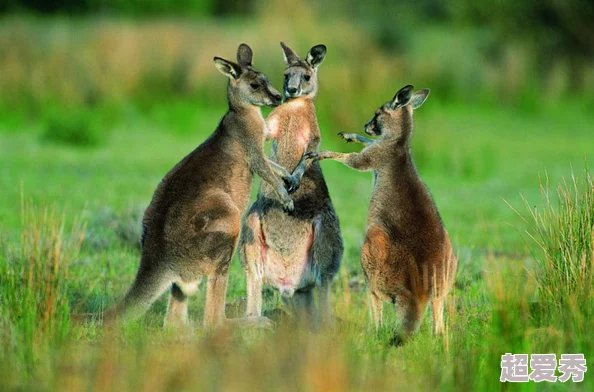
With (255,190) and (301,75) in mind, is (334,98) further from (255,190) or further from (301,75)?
(301,75)

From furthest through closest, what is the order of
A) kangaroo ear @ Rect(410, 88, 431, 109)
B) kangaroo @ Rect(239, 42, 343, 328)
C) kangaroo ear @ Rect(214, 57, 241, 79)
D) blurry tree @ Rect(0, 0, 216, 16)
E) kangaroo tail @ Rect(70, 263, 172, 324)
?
blurry tree @ Rect(0, 0, 216, 16)
kangaroo ear @ Rect(410, 88, 431, 109)
kangaroo ear @ Rect(214, 57, 241, 79)
kangaroo @ Rect(239, 42, 343, 328)
kangaroo tail @ Rect(70, 263, 172, 324)

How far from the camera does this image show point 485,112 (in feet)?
68.8

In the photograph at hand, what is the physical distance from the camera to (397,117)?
22.8 ft

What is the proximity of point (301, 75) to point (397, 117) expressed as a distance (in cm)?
72

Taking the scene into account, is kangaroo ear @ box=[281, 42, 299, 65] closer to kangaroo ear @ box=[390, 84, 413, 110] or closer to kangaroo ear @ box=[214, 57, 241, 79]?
kangaroo ear @ box=[214, 57, 241, 79]

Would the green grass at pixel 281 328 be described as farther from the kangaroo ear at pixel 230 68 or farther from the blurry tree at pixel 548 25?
the blurry tree at pixel 548 25

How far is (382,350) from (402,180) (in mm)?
1283

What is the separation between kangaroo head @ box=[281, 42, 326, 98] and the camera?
6871mm

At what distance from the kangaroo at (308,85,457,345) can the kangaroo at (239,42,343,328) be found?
16.7 inches

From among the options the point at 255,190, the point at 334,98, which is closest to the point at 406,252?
the point at 255,190

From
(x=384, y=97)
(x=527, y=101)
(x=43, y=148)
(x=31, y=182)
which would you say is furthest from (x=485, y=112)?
(x=31, y=182)

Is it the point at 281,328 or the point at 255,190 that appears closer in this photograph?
the point at 281,328

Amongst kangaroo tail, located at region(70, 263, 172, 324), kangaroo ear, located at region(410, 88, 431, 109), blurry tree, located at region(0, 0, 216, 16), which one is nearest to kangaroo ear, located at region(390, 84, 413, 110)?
kangaroo ear, located at region(410, 88, 431, 109)

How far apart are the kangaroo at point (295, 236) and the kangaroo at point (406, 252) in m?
0.42
